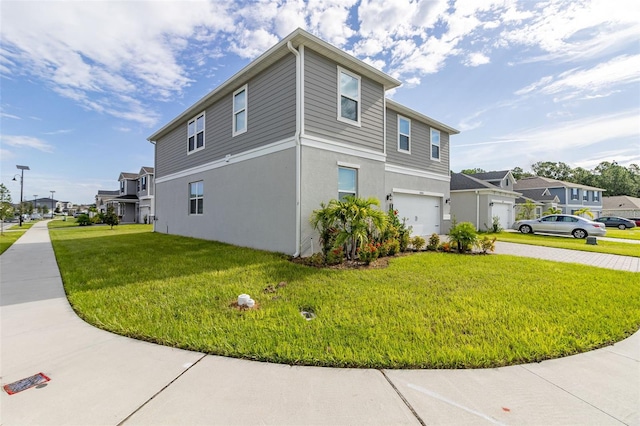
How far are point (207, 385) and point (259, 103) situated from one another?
8.27 meters

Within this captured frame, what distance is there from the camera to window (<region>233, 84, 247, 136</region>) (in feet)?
30.8

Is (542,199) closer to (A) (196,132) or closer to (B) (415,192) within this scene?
(B) (415,192)

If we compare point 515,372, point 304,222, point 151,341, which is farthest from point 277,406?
point 304,222

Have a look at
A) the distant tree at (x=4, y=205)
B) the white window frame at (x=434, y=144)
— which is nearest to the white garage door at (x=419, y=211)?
the white window frame at (x=434, y=144)

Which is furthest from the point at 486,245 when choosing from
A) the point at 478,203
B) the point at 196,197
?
the point at 196,197

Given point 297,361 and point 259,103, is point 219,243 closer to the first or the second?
point 259,103

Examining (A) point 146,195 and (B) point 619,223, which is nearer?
(B) point 619,223

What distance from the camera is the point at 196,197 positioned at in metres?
12.4

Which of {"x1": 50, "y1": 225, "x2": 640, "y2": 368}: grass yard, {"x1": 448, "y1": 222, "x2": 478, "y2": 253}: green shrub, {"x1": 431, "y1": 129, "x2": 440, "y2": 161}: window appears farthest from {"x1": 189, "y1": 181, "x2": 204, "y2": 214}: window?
{"x1": 431, "y1": 129, "x2": 440, "y2": 161}: window

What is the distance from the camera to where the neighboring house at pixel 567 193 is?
31.8 metres

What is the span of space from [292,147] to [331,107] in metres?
1.85

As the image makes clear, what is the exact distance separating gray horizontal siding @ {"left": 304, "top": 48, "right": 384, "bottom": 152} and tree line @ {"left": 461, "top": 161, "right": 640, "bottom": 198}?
148ft

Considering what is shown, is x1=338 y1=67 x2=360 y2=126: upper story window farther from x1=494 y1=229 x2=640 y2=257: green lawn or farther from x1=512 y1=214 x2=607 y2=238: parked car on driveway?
x1=512 y1=214 x2=607 y2=238: parked car on driveway

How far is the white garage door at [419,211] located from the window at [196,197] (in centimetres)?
867
